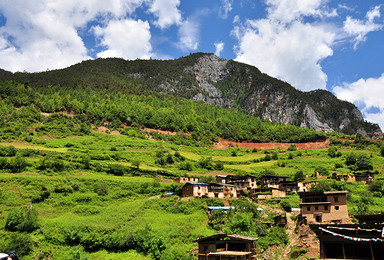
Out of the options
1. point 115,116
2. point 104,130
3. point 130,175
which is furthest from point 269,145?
point 130,175

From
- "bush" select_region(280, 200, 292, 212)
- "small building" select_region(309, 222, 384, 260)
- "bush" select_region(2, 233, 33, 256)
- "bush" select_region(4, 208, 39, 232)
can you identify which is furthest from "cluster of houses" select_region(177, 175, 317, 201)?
"small building" select_region(309, 222, 384, 260)

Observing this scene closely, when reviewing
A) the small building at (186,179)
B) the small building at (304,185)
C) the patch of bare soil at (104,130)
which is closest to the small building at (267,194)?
the small building at (304,185)

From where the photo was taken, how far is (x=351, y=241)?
23516mm

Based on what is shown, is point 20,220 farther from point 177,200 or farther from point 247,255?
point 247,255

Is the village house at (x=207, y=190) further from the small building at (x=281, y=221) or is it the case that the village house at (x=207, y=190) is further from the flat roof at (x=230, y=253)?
the flat roof at (x=230, y=253)

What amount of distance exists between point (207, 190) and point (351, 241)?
3572 cm

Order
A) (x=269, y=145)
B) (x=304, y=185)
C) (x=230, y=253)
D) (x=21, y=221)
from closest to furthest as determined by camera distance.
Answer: (x=230, y=253)
(x=21, y=221)
(x=304, y=185)
(x=269, y=145)

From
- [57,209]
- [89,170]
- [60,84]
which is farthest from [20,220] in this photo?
[60,84]

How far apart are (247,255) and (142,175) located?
154 ft

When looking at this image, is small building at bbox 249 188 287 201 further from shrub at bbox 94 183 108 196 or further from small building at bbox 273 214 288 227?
shrub at bbox 94 183 108 196

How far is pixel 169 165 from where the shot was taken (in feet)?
292

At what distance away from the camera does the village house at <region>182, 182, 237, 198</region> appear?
Result: 56625mm

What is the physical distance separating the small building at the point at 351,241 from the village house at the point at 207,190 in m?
32.9

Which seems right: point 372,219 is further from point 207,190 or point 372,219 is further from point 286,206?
point 207,190
